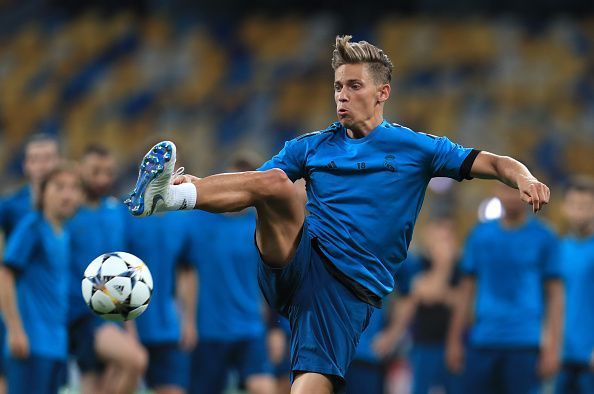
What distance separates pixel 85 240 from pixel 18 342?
1433 millimetres

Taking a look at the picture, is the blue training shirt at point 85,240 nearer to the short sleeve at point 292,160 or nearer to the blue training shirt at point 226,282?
the blue training shirt at point 226,282

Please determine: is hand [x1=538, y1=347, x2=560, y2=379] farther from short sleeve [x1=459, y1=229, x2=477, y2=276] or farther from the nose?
the nose

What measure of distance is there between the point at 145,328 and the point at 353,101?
4.16 m

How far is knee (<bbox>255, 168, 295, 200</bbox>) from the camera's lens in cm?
535

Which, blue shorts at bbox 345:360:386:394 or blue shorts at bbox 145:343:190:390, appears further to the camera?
blue shorts at bbox 345:360:386:394

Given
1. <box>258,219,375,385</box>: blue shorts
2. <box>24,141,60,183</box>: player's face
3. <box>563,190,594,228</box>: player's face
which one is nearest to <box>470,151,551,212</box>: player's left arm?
<box>258,219,375,385</box>: blue shorts

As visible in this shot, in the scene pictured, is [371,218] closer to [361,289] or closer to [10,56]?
[361,289]

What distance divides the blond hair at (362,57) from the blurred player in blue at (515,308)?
3.34 meters

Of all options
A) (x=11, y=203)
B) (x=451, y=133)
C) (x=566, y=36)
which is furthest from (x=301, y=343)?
(x=566, y=36)

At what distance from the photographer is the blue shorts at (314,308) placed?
18.9 ft

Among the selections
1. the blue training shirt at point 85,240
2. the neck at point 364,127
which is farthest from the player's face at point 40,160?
the neck at point 364,127

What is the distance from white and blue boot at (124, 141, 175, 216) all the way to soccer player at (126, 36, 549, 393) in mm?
534

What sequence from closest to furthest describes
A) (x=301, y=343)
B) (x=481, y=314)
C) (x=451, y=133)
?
(x=301, y=343), (x=481, y=314), (x=451, y=133)

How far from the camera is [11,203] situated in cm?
879
